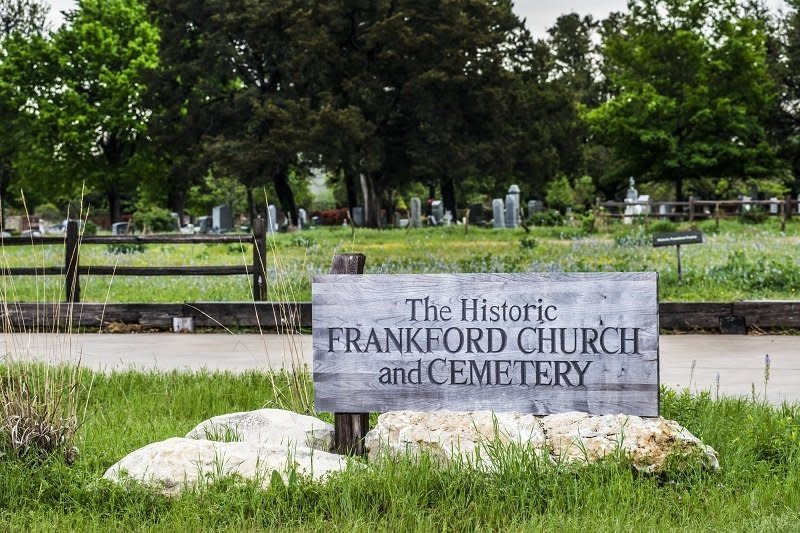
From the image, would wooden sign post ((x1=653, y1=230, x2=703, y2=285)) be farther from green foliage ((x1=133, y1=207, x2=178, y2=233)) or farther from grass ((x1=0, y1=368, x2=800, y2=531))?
green foliage ((x1=133, y1=207, x2=178, y2=233))

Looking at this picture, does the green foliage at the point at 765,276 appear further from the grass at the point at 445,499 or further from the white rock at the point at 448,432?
the white rock at the point at 448,432

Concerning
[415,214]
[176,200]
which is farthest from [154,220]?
[176,200]

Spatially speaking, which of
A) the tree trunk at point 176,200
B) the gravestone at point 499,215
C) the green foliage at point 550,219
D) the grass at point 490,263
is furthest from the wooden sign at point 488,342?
the tree trunk at point 176,200

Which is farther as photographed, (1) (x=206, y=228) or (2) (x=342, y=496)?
(1) (x=206, y=228)

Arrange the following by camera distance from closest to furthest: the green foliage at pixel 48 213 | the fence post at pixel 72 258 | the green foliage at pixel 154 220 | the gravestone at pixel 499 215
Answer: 1. the fence post at pixel 72 258
2. the green foliage at pixel 154 220
3. the gravestone at pixel 499 215
4. the green foliage at pixel 48 213

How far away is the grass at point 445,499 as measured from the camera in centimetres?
447

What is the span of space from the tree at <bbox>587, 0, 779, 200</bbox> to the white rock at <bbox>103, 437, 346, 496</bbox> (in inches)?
1942

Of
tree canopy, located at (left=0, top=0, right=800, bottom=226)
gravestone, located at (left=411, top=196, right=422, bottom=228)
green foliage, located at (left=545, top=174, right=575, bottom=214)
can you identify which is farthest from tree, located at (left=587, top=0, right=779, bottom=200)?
gravestone, located at (left=411, top=196, right=422, bottom=228)

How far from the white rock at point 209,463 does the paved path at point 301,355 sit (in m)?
2.76

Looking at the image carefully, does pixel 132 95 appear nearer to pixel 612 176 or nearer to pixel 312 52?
pixel 312 52

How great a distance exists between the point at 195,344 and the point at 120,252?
14775 millimetres

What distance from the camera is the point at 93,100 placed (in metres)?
59.6

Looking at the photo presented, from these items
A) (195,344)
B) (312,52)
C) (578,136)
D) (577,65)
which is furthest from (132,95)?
(195,344)

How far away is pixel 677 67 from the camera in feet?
180
